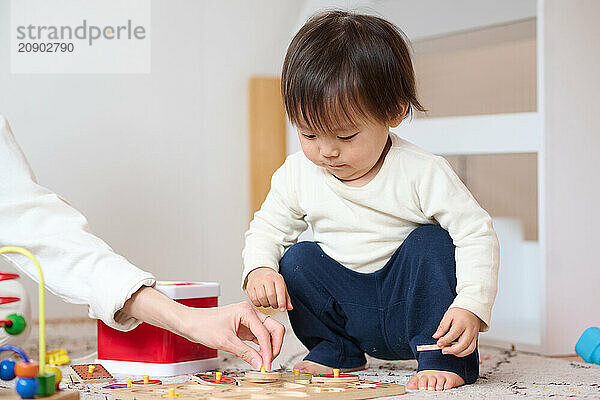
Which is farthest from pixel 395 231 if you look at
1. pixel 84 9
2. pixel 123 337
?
pixel 84 9

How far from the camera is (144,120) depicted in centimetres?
178

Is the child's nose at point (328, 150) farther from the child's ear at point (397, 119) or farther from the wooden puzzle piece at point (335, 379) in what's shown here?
the wooden puzzle piece at point (335, 379)

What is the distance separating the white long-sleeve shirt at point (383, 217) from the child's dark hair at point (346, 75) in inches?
3.7

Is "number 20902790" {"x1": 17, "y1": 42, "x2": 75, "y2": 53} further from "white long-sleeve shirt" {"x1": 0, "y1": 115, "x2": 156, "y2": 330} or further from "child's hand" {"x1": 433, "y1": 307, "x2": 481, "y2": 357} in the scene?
"child's hand" {"x1": 433, "y1": 307, "x2": 481, "y2": 357}

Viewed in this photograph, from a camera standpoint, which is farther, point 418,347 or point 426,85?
point 426,85

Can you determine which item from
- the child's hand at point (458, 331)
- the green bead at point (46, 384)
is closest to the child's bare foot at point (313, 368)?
the child's hand at point (458, 331)

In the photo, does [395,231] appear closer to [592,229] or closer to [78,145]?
[592,229]

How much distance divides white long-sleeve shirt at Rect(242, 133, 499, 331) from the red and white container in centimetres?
12

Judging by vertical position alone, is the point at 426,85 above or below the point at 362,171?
above

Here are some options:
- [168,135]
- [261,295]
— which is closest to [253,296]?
[261,295]

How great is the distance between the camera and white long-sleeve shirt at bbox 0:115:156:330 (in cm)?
98

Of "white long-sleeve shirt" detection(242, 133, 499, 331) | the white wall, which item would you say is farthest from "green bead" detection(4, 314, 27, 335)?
the white wall

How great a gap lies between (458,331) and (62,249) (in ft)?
1.70

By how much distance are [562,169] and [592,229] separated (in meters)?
0.13
